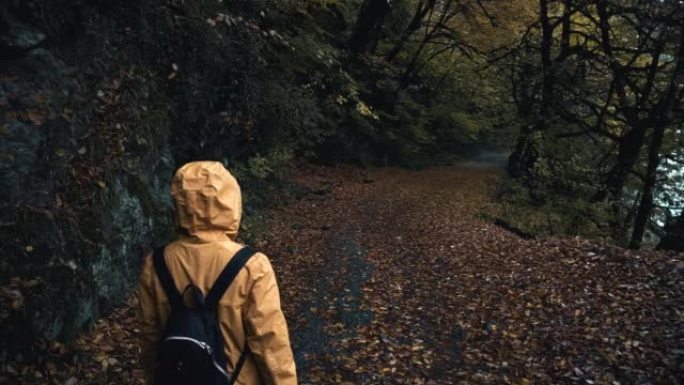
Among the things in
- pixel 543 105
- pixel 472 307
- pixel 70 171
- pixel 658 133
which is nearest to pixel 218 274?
pixel 70 171

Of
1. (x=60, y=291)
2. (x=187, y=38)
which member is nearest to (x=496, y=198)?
(x=187, y=38)

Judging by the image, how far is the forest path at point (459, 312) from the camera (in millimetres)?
5395

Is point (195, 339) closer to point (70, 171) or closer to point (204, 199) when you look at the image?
point (204, 199)

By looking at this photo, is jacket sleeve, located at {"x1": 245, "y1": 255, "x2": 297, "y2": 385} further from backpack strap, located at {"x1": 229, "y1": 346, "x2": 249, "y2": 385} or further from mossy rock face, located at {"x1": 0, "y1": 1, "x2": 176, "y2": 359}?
mossy rock face, located at {"x1": 0, "y1": 1, "x2": 176, "y2": 359}

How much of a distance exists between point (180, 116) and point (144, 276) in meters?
6.57

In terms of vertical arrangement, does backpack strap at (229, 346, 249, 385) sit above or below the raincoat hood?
below

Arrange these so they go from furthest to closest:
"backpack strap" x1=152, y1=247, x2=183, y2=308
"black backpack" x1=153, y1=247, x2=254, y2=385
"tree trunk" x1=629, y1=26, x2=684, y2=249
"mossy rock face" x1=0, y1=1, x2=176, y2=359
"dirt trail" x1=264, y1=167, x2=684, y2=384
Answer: "tree trunk" x1=629, y1=26, x2=684, y2=249
"dirt trail" x1=264, y1=167, x2=684, y2=384
"mossy rock face" x1=0, y1=1, x2=176, y2=359
"backpack strap" x1=152, y1=247, x2=183, y2=308
"black backpack" x1=153, y1=247, x2=254, y2=385

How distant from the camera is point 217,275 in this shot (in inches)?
96.8

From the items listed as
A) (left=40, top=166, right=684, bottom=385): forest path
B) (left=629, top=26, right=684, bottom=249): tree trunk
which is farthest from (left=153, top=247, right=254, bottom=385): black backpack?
(left=629, top=26, right=684, bottom=249): tree trunk

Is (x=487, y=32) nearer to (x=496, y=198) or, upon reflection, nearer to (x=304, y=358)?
(x=496, y=198)

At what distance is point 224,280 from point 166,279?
1.06 ft

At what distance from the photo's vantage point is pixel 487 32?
2219 centimetres

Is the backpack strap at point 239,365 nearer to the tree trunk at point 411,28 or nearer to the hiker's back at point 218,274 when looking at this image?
the hiker's back at point 218,274

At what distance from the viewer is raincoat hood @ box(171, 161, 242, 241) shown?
2504 millimetres
